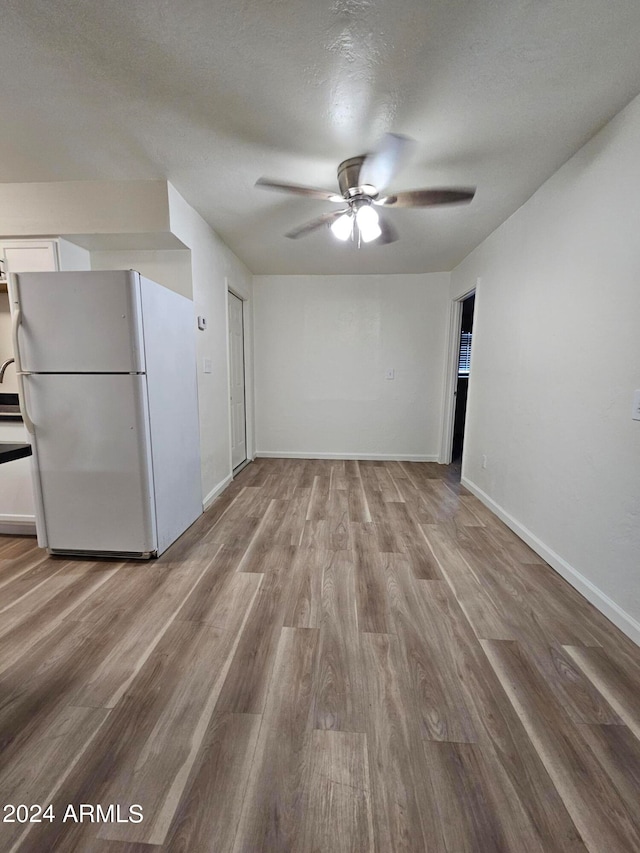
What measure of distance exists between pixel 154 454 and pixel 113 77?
181cm

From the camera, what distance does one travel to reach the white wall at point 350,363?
13.9ft

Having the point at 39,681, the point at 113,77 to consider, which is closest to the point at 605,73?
the point at 113,77

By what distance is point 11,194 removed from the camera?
2.29m

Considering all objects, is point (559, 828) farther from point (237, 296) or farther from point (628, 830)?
point (237, 296)

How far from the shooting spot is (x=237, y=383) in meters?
3.99

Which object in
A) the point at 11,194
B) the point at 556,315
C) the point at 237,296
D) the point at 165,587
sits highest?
→ the point at 11,194

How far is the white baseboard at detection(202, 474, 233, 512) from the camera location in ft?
9.53

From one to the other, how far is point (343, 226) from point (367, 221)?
0.21 metres

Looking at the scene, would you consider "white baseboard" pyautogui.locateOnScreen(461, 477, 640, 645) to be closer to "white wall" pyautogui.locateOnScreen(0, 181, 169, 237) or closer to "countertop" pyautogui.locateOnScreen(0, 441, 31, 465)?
"countertop" pyautogui.locateOnScreen(0, 441, 31, 465)

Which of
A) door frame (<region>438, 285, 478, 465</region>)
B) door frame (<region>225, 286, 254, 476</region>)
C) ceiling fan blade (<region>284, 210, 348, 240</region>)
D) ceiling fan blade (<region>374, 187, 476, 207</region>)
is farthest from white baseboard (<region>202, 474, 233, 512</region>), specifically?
door frame (<region>438, 285, 478, 465</region>)

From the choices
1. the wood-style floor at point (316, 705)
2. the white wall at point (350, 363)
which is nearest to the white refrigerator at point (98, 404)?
the wood-style floor at point (316, 705)

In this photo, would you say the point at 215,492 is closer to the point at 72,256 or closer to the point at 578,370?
the point at 72,256

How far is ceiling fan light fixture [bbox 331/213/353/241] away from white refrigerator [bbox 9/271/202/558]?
127 cm

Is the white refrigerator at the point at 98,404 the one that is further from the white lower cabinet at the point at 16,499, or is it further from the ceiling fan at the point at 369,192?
the ceiling fan at the point at 369,192
